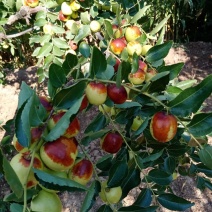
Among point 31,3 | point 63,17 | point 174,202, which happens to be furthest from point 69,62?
point 31,3

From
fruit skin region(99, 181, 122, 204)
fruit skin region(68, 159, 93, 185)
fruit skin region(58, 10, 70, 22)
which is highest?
fruit skin region(58, 10, 70, 22)

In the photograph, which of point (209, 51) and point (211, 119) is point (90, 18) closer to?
point (211, 119)

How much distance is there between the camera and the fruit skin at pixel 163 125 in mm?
686

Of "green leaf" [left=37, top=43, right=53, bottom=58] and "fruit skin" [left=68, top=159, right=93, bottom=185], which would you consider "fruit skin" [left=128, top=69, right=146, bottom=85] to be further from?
"green leaf" [left=37, top=43, right=53, bottom=58]

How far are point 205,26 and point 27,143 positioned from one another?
465cm

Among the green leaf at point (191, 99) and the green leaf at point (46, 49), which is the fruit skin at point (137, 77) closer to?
the green leaf at point (191, 99)

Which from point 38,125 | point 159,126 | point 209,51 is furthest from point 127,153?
point 209,51

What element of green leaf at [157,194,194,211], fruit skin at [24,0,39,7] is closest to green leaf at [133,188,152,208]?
green leaf at [157,194,194,211]

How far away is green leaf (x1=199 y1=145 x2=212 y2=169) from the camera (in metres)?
0.67

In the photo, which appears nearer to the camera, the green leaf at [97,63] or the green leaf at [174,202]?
the green leaf at [97,63]

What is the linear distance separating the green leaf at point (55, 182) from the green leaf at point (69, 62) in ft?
A: 1.02

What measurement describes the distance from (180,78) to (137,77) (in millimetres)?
3005

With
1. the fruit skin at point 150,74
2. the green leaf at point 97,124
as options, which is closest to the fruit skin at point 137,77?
the fruit skin at point 150,74

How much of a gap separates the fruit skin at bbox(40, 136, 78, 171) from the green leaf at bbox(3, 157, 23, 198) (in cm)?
8
